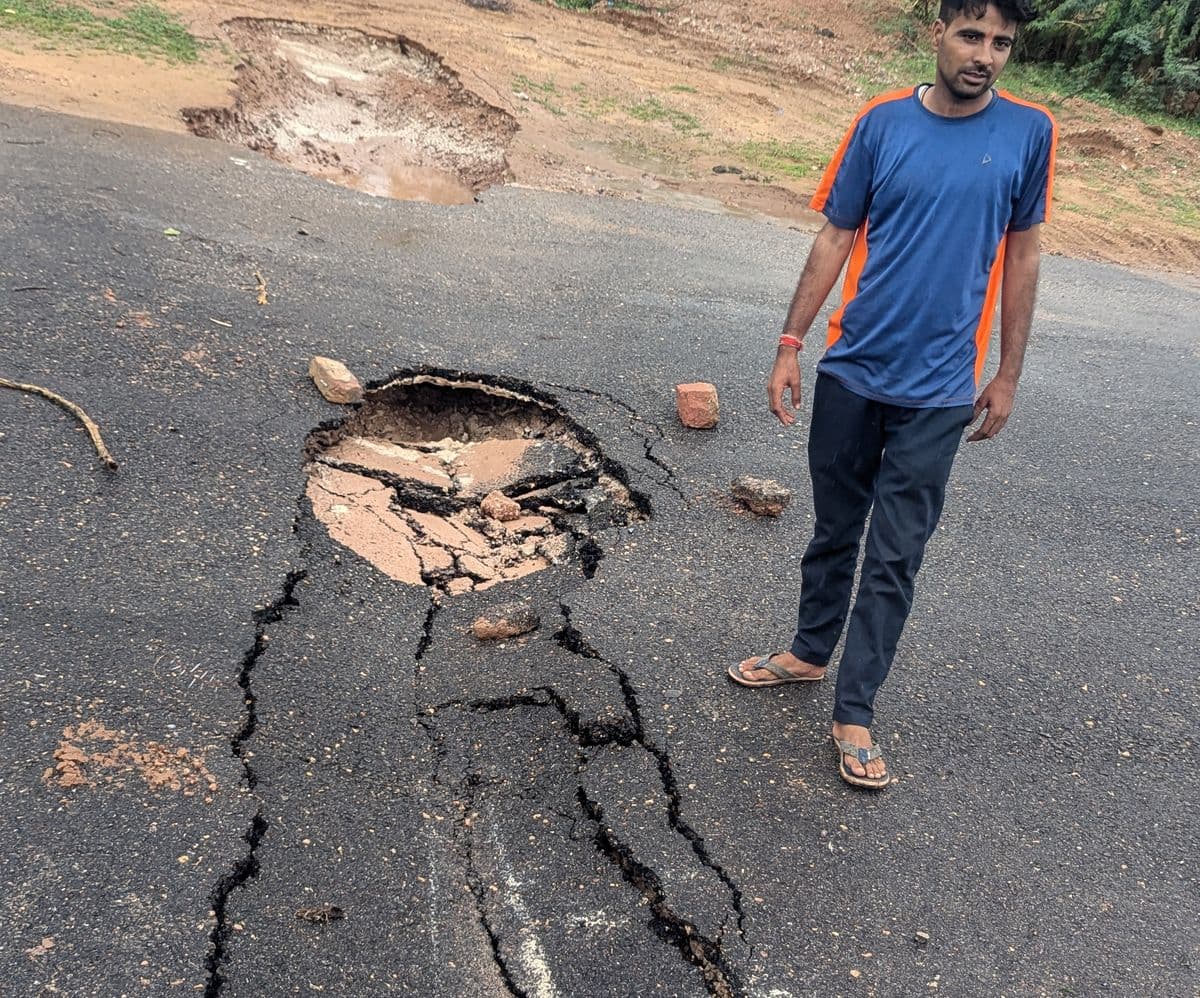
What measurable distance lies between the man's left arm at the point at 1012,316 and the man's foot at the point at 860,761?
95 centimetres

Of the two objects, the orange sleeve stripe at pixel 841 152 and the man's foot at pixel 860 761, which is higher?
the orange sleeve stripe at pixel 841 152

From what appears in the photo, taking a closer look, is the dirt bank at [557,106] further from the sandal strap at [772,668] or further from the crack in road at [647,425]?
the sandal strap at [772,668]

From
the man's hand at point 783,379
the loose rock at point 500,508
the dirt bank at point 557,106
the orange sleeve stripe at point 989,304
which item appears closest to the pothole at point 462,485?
the loose rock at point 500,508

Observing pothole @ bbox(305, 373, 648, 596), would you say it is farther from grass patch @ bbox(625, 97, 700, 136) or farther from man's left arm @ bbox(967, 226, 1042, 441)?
grass patch @ bbox(625, 97, 700, 136)

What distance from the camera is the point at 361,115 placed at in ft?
31.8

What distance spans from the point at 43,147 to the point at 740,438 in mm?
5001

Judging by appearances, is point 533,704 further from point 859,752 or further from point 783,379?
point 783,379

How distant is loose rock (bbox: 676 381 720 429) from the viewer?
502 cm

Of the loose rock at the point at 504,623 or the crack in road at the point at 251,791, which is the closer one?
the crack in road at the point at 251,791

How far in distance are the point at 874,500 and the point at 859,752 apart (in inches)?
30.0

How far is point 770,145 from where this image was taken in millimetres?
11164

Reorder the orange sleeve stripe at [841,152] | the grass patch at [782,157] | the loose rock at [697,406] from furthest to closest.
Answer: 1. the grass patch at [782,157]
2. the loose rock at [697,406]
3. the orange sleeve stripe at [841,152]

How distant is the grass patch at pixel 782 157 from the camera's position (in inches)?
412

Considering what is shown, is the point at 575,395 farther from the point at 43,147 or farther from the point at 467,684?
the point at 43,147
